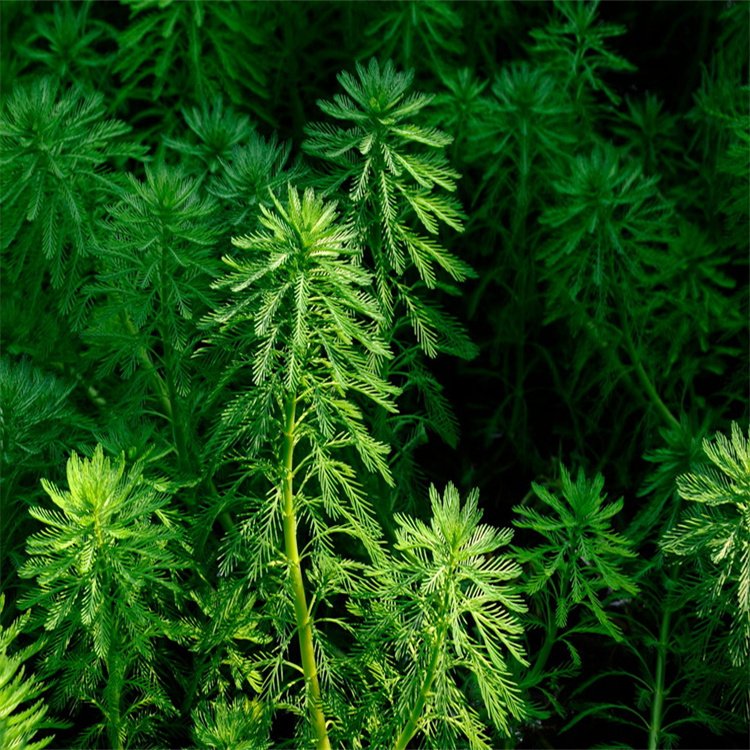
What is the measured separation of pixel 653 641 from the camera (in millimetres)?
2416

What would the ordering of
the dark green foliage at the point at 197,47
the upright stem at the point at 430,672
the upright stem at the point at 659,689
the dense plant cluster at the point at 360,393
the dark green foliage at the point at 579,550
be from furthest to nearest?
the dark green foliage at the point at 197,47 → the upright stem at the point at 659,689 → the dark green foliage at the point at 579,550 → the dense plant cluster at the point at 360,393 → the upright stem at the point at 430,672

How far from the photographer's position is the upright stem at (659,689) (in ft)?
7.67

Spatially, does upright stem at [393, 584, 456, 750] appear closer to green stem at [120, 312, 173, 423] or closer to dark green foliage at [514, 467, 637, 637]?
dark green foliage at [514, 467, 637, 637]

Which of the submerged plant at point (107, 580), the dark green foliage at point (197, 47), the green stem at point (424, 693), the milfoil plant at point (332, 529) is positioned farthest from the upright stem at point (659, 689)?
the dark green foliage at point (197, 47)

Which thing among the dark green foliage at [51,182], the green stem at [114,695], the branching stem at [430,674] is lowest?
the green stem at [114,695]

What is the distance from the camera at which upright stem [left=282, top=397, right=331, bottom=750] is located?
203 centimetres

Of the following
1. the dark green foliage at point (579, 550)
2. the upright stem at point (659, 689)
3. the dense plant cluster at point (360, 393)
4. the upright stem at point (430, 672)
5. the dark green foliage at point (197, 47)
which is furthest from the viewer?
the dark green foliage at point (197, 47)

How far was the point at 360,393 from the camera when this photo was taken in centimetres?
263

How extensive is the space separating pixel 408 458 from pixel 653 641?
71 centimetres

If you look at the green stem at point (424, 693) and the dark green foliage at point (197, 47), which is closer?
the green stem at point (424, 693)

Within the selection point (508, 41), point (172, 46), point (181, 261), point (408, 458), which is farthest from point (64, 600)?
point (508, 41)

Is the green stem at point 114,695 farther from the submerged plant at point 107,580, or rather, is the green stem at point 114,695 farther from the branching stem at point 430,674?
the branching stem at point 430,674

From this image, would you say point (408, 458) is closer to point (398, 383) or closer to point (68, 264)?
point (398, 383)

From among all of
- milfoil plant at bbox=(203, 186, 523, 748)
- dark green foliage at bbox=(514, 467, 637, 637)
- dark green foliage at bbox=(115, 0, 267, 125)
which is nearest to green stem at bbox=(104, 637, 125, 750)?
milfoil plant at bbox=(203, 186, 523, 748)
